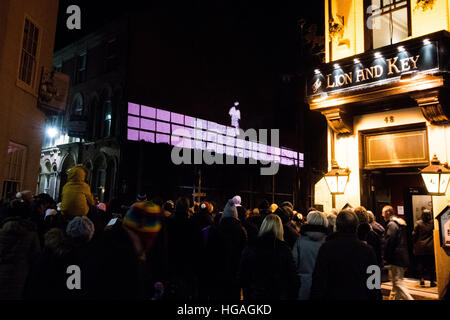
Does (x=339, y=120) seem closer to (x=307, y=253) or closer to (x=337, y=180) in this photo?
(x=337, y=180)

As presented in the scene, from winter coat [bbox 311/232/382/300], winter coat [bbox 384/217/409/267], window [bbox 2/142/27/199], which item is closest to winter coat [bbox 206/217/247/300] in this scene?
winter coat [bbox 311/232/382/300]

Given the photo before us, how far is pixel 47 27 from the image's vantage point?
11.4 m

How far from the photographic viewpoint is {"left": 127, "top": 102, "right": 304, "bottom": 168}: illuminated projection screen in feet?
68.1

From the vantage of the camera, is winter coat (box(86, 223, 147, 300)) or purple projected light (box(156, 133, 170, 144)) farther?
purple projected light (box(156, 133, 170, 144))

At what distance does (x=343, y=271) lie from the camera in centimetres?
380

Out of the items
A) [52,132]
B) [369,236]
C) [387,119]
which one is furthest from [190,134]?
[369,236]

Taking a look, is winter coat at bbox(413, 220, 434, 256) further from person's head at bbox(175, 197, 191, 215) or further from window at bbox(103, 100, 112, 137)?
window at bbox(103, 100, 112, 137)

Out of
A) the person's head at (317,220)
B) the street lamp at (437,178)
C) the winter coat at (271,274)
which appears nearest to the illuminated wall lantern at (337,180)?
the street lamp at (437,178)

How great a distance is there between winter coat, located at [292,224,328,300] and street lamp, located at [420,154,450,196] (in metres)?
4.34

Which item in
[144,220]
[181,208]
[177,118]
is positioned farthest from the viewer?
[177,118]

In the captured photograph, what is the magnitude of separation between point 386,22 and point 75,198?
9545mm

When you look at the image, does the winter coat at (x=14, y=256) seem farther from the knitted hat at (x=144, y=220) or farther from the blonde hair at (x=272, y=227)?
the blonde hair at (x=272, y=227)

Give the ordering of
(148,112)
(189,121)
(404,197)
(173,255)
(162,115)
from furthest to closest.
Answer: (189,121) → (162,115) → (148,112) → (404,197) → (173,255)
